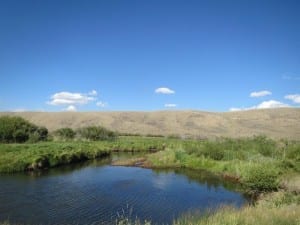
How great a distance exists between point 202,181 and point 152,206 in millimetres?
12030

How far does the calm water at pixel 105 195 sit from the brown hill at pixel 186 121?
85995mm

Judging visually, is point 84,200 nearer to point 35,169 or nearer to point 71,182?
point 71,182

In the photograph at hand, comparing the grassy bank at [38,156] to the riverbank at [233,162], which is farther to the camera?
the grassy bank at [38,156]

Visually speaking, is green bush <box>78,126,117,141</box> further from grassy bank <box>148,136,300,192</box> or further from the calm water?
the calm water

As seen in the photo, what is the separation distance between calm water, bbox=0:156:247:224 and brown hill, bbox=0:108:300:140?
86.0 metres

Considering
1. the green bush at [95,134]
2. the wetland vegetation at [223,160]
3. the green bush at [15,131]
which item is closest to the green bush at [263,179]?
the wetland vegetation at [223,160]

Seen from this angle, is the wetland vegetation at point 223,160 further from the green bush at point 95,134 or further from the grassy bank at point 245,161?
the green bush at point 95,134

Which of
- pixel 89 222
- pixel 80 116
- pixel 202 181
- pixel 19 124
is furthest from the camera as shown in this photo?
pixel 80 116

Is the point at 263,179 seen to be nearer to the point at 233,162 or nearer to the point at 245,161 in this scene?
the point at 233,162

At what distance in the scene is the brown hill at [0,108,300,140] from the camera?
123925 millimetres

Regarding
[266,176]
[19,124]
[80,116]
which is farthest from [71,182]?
[80,116]

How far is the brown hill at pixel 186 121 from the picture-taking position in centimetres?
12393

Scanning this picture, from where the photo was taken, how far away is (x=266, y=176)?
25.2 metres

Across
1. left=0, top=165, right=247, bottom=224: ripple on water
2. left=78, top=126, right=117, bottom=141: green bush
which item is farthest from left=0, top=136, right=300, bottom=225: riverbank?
left=78, top=126, right=117, bottom=141: green bush
